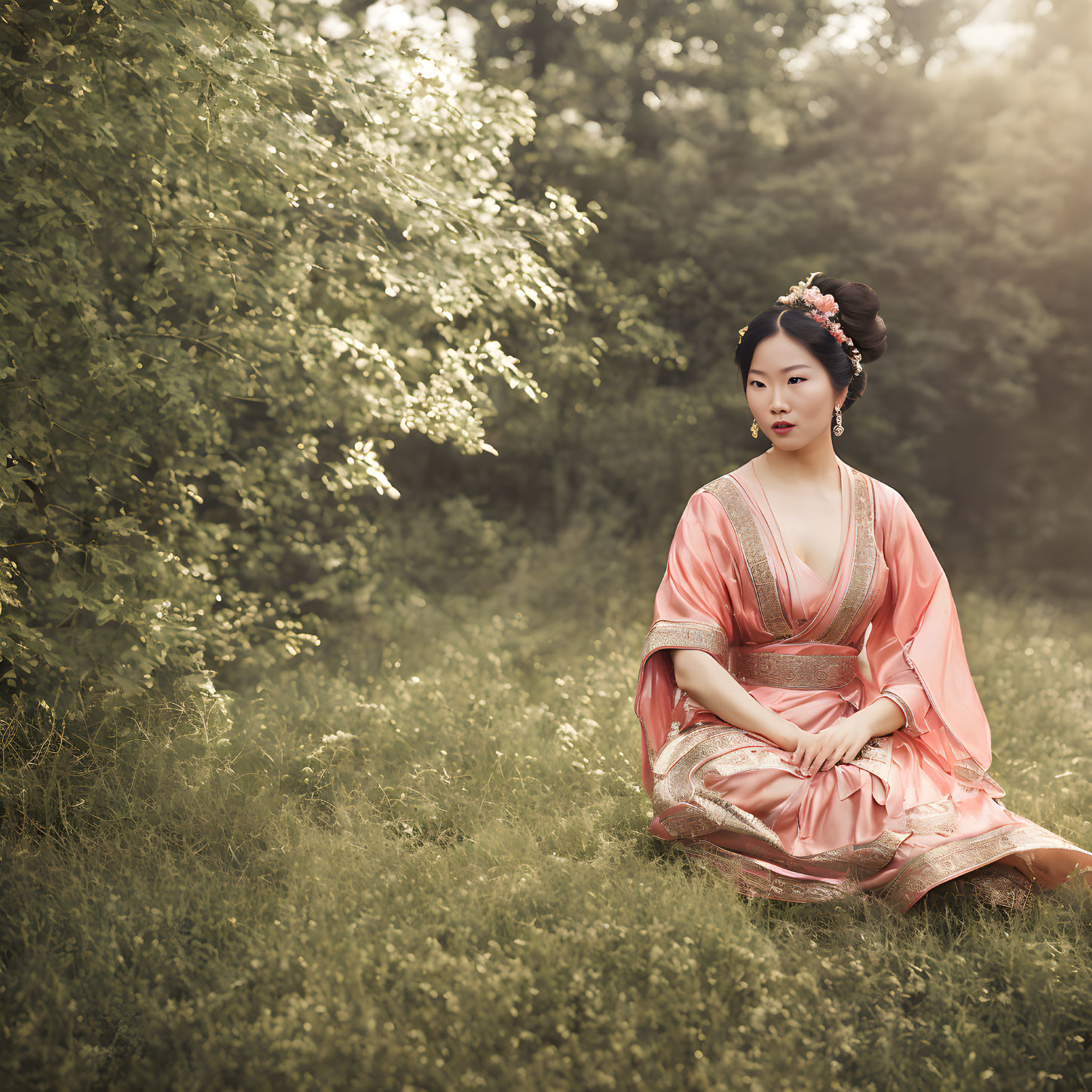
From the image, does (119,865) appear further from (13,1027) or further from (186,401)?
(186,401)

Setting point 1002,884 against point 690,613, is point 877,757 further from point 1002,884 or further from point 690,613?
point 690,613

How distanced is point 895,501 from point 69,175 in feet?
11.0

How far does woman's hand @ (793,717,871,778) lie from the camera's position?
2.71 m

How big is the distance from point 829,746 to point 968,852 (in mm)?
463

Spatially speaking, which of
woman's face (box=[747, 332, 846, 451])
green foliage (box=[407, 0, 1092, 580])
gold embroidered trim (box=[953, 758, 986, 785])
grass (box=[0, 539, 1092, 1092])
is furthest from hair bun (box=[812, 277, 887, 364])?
green foliage (box=[407, 0, 1092, 580])

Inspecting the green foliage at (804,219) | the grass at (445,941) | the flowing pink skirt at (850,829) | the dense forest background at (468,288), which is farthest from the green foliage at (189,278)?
the green foliage at (804,219)

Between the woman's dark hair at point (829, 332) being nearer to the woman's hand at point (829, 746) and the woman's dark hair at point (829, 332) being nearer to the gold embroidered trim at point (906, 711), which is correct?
the gold embroidered trim at point (906, 711)

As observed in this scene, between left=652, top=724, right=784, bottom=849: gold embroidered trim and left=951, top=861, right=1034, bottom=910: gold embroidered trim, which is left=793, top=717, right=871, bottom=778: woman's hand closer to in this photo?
left=652, top=724, right=784, bottom=849: gold embroidered trim

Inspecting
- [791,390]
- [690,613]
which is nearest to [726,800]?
[690,613]

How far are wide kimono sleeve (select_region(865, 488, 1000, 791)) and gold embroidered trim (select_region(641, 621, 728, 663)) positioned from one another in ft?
1.78

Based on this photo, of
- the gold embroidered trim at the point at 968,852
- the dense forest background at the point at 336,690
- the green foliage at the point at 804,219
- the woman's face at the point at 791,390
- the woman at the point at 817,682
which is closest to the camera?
the dense forest background at the point at 336,690

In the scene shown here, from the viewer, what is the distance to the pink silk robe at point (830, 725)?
8.68 ft

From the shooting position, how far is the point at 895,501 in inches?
120

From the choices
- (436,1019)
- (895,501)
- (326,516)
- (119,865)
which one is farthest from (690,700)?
(326,516)
